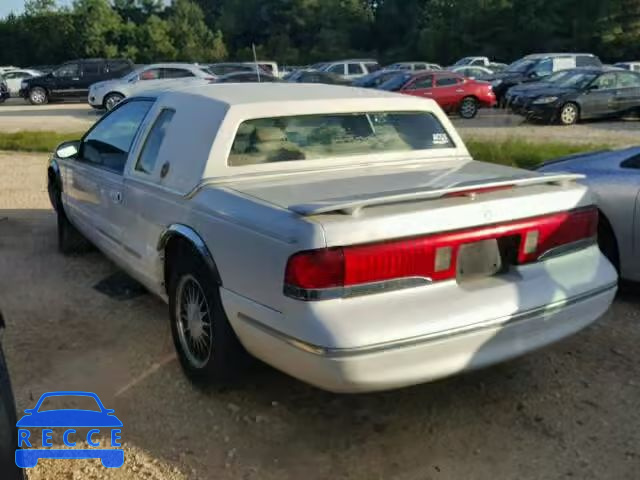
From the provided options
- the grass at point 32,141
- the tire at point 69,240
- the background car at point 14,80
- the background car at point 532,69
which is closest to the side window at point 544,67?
the background car at point 532,69

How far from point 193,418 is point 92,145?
9.32ft

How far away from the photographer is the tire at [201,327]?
357 centimetres

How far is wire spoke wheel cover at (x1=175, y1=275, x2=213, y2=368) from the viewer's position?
3.78m

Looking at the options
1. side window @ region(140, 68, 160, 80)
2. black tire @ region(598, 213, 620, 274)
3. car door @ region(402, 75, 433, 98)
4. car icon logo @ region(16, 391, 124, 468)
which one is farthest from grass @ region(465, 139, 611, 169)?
side window @ region(140, 68, 160, 80)

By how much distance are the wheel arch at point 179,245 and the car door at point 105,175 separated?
74 cm

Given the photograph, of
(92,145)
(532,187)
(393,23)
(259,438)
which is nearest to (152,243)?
(259,438)

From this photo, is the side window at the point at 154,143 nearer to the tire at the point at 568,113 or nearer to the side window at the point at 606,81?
the tire at the point at 568,113

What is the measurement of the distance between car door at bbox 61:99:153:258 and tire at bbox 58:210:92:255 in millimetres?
498

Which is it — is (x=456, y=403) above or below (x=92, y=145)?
below

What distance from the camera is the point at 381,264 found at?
3039mm

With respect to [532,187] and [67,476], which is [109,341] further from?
[532,187]

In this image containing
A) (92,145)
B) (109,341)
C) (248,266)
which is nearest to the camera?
(248,266)

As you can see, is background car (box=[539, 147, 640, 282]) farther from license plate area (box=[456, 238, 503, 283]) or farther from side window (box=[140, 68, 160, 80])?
side window (box=[140, 68, 160, 80])

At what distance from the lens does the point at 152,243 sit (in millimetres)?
4246
